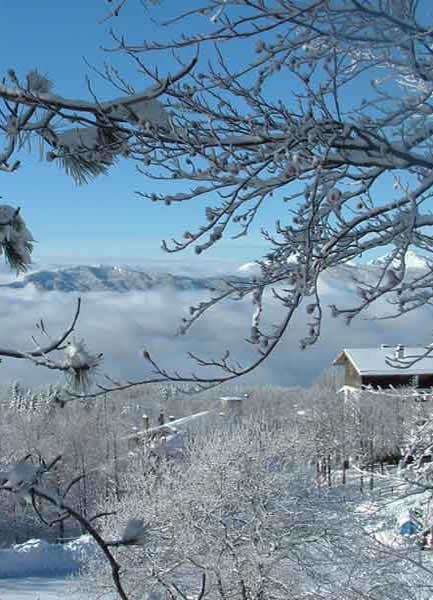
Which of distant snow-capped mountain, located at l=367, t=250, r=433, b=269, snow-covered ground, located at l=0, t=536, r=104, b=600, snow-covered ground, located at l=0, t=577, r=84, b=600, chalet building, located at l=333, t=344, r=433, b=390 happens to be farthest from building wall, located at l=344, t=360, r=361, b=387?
distant snow-capped mountain, located at l=367, t=250, r=433, b=269

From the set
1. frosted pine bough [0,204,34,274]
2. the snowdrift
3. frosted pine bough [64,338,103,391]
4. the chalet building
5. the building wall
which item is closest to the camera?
frosted pine bough [64,338,103,391]

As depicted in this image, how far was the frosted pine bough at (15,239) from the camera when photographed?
268 cm

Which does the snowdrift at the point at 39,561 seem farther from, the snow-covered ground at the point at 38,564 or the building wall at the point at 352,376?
the building wall at the point at 352,376

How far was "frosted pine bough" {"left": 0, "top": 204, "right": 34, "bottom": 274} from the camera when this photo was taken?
8.79ft

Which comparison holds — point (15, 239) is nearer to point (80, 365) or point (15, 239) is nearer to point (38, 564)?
point (80, 365)

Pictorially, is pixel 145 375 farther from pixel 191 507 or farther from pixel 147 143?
pixel 191 507

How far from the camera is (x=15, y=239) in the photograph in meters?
2.76

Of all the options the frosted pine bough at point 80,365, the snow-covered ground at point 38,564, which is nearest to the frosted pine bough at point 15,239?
the frosted pine bough at point 80,365

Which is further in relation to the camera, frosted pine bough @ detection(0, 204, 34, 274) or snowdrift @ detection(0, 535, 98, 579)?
snowdrift @ detection(0, 535, 98, 579)

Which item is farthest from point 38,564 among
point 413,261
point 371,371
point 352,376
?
point 413,261

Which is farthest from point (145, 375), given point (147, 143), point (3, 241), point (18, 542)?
point (18, 542)

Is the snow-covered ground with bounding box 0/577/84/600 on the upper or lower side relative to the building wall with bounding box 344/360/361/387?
lower

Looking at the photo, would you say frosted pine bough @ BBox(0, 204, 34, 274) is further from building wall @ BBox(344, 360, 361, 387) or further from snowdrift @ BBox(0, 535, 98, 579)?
building wall @ BBox(344, 360, 361, 387)

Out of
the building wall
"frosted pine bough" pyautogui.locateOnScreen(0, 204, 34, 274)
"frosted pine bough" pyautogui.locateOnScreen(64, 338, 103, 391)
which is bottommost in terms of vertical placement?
the building wall
